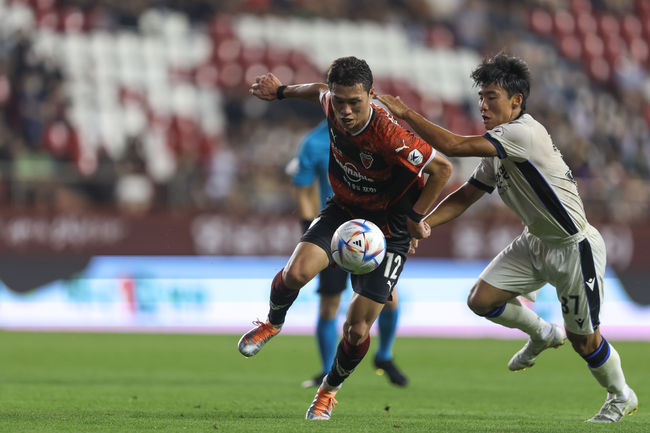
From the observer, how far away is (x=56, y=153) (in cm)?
1678

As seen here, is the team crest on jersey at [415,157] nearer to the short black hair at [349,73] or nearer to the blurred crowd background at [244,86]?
the short black hair at [349,73]

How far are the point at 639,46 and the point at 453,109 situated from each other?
5.94 metres

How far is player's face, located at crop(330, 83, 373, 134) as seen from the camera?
6.30m

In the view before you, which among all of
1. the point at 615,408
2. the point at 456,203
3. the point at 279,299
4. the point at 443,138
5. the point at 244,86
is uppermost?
the point at 443,138

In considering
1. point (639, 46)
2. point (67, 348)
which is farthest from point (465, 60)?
point (67, 348)

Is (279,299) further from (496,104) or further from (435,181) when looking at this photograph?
(496,104)

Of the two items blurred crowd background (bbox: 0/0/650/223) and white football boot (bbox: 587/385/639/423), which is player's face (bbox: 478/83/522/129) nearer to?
white football boot (bbox: 587/385/639/423)

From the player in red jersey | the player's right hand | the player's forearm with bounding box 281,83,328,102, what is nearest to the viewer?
the player in red jersey

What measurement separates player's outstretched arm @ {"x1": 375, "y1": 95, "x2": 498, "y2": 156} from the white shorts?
39.7 inches

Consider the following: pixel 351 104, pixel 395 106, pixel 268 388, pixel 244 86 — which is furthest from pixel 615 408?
pixel 244 86

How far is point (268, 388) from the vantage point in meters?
9.27

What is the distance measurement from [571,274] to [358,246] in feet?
4.90

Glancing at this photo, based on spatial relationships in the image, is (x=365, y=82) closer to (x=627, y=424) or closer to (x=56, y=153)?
(x=627, y=424)

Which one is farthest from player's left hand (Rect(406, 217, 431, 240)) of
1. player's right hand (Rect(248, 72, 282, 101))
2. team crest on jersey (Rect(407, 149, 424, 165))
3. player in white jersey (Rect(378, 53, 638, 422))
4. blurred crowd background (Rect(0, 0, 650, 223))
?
blurred crowd background (Rect(0, 0, 650, 223))
